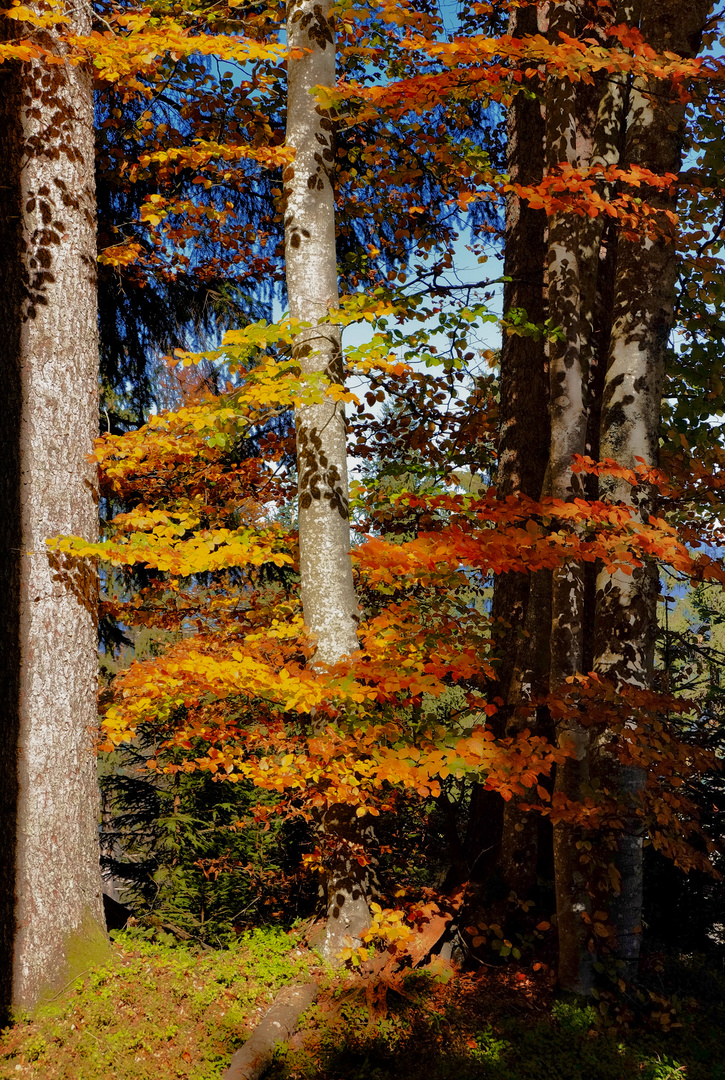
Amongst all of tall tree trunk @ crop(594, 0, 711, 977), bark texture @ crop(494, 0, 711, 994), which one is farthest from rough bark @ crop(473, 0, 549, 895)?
tall tree trunk @ crop(594, 0, 711, 977)

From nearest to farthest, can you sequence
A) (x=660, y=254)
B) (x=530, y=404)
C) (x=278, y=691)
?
(x=278, y=691) < (x=660, y=254) < (x=530, y=404)

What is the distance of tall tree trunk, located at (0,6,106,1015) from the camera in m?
5.10

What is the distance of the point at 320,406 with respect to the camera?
234 inches

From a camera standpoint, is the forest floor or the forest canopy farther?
the forest canopy

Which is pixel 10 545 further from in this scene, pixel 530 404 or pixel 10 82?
pixel 530 404

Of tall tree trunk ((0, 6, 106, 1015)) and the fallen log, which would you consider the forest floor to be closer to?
the fallen log

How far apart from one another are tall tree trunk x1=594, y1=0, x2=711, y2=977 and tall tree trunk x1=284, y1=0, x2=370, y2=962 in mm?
1947

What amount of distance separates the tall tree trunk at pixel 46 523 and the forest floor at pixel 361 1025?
46 centimetres

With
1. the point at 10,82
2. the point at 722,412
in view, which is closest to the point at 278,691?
the point at 10,82

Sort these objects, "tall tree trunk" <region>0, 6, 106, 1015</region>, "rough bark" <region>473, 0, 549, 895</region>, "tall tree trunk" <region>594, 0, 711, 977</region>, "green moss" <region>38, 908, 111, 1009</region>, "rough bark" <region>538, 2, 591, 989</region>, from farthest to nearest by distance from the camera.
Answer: "rough bark" <region>473, 0, 549, 895</region>, "tall tree trunk" <region>594, 0, 711, 977</region>, "rough bark" <region>538, 2, 591, 989</region>, "tall tree trunk" <region>0, 6, 106, 1015</region>, "green moss" <region>38, 908, 111, 1009</region>

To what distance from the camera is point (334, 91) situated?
590cm

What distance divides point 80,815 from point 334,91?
586 cm

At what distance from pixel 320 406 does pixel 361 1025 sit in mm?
4373

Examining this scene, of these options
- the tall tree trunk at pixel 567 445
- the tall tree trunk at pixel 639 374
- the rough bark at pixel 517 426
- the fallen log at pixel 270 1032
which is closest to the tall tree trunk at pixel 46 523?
the fallen log at pixel 270 1032
